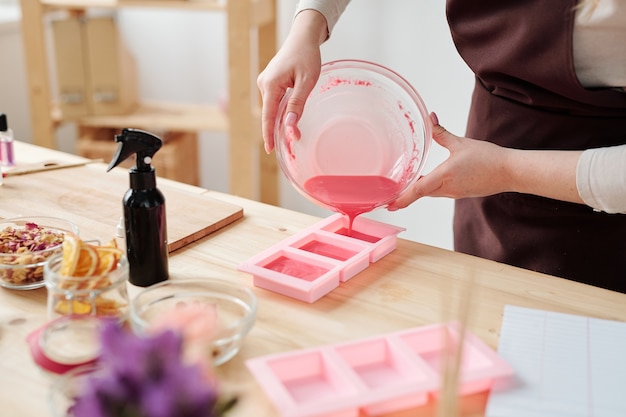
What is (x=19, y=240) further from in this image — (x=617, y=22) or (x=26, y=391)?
(x=617, y=22)

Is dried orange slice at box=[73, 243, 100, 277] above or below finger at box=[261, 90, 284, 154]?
below

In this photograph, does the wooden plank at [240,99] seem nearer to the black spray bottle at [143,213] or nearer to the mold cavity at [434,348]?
the black spray bottle at [143,213]

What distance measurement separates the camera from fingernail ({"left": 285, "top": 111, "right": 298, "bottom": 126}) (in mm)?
1066

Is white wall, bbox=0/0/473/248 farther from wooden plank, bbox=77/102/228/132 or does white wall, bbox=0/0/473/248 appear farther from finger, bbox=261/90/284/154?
finger, bbox=261/90/284/154

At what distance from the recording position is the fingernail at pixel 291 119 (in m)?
1.07

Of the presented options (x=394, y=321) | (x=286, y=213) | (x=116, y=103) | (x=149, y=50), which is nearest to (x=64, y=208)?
(x=286, y=213)

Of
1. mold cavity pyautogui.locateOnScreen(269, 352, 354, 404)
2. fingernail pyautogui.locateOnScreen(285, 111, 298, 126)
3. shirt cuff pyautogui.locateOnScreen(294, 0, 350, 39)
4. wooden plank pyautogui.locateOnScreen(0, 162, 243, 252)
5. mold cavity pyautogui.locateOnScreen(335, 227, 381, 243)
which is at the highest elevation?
shirt cuff pyautogui.locateOnScreen(294, 0, 350, 39)

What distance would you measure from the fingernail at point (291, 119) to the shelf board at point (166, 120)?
1.54m

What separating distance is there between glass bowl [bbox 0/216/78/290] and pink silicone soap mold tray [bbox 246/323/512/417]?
1.15 feet

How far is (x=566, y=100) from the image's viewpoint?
1.15 metres

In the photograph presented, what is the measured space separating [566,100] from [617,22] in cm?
17

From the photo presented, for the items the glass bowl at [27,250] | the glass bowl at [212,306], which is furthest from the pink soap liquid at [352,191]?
the glass bowl at [27,250]

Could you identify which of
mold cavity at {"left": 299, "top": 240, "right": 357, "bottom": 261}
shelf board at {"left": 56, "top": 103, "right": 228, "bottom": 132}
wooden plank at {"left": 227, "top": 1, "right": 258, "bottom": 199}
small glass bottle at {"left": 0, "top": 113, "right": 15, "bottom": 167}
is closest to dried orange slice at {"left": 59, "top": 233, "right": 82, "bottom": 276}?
mold cavity at {"left": 299, "top": 240, "right": 357, "bottom": 261}

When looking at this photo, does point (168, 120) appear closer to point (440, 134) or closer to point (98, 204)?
point (98, 204)
